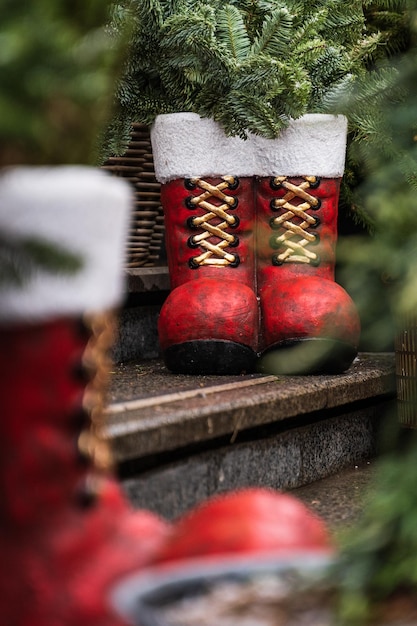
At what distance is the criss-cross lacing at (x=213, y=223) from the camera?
1.66m

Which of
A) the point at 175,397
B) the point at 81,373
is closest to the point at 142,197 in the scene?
the point at 175,397

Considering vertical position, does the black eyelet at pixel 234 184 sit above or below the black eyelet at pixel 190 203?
above

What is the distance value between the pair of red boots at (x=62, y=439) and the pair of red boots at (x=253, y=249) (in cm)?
80

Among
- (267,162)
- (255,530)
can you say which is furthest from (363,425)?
(255,530)

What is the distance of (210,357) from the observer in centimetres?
157

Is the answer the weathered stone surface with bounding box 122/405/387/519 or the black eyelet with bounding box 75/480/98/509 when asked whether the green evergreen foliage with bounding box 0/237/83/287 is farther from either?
the weathered stone surface with bounding box 122/405/387/519

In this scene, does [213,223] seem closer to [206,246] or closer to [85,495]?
[206,246]

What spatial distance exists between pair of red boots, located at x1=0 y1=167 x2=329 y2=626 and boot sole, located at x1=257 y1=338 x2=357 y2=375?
82 centimetres

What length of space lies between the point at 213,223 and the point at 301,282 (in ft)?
0.65

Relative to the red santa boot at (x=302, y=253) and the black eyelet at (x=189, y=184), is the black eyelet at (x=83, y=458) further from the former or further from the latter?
the black eyelet at (x=189, y=184)

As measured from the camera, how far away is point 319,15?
1.65 metres

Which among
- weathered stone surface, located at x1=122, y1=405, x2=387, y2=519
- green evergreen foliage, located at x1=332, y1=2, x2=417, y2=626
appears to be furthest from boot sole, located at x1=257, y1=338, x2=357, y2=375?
green evergreen foliage, located at x1=332, y1=2, x2=417, y2=626

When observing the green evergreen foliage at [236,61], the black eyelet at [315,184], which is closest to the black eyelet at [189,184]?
the green evergreen foliage at [236,61]

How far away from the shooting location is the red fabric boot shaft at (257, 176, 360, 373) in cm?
159
